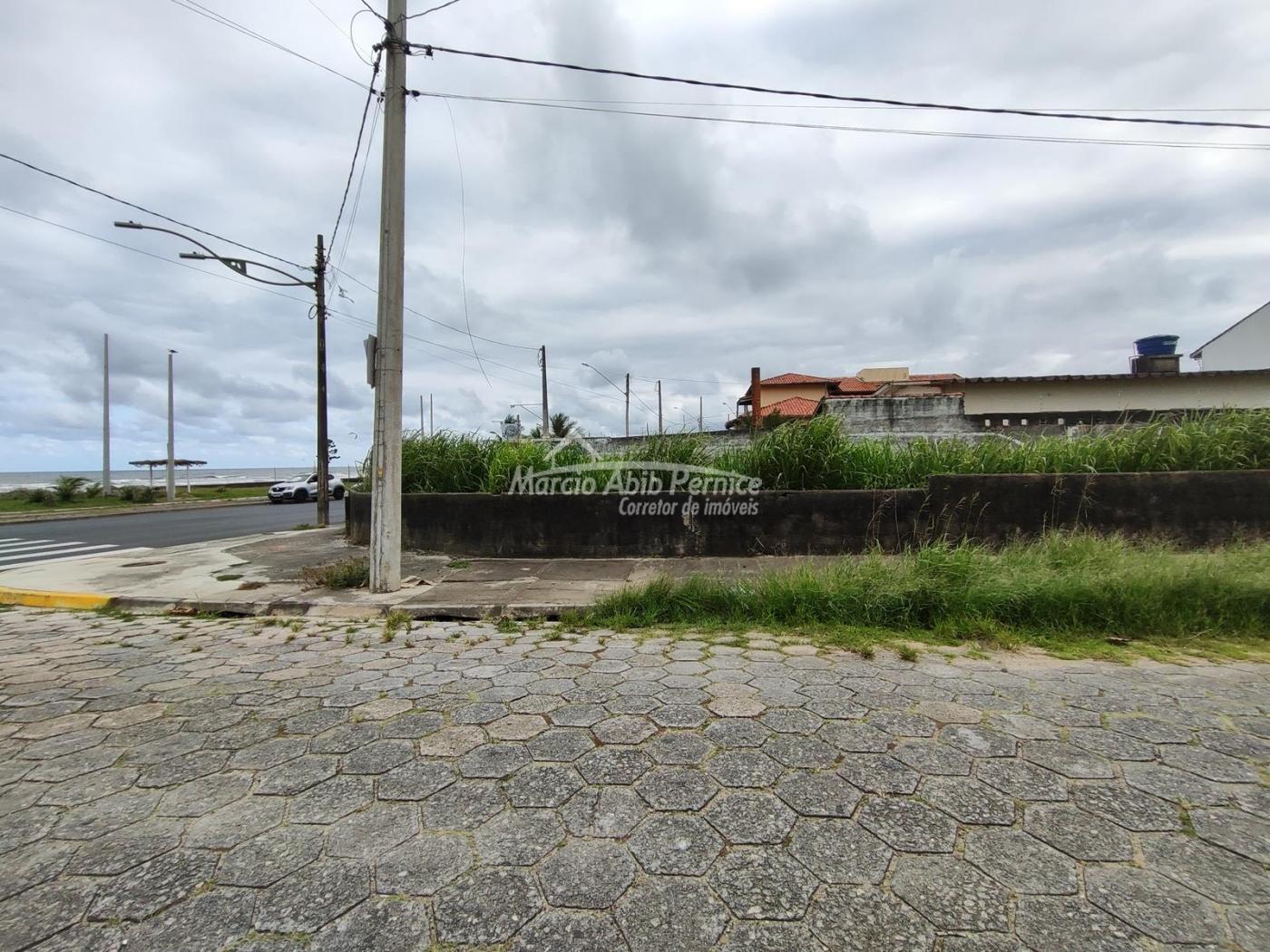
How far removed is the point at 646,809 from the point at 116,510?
25882 mm

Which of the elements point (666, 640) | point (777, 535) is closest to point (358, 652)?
point (666, 640)

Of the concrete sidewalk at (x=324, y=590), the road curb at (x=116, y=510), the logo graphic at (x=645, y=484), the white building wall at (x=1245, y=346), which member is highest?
the white building wall at (x=1245, y=346)

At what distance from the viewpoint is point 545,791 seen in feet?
7.11

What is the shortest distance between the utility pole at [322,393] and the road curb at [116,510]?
413 inches

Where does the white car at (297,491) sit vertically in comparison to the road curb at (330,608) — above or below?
above

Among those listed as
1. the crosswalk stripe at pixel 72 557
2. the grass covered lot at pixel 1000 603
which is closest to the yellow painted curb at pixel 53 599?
the crosswalk stripe at pixel 72 557

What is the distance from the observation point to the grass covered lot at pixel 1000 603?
394 cm

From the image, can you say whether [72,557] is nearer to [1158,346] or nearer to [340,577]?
[340,577]

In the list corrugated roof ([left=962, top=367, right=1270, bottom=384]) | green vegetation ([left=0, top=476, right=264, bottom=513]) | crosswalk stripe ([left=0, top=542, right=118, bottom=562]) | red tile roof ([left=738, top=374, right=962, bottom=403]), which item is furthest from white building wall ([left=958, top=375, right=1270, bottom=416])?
green vegetation ([left=0, top=476, right=264, bottom=513])

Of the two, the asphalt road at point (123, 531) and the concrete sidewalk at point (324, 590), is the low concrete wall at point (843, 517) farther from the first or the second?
the asphalt road at point (123, 531)

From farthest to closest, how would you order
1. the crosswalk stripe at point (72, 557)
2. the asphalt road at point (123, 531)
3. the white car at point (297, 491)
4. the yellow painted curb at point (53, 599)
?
the white car at point (297, 491)
the asphalt road at point (123, 531)
the crosswalk stripe at point (72, 557)
the yellow painted curb at point (53, 599)

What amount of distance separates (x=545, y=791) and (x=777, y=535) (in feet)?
17.6

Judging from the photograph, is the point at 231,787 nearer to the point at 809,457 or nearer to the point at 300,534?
the point at 809,457

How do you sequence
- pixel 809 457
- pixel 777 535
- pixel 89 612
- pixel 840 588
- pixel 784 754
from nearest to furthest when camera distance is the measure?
pixel 784 754, pixel 840 588, pixel 89 612, pixel 777 535, pixel 809 457
